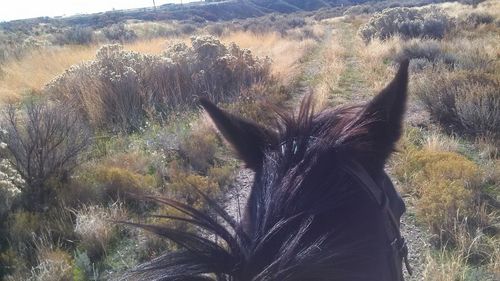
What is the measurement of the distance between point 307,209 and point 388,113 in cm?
51

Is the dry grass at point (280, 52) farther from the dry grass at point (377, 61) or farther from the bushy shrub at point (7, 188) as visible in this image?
the bushy shrub at point (7, 188)

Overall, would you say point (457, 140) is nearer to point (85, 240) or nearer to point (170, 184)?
point (170, 184)

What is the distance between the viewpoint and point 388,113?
137cm

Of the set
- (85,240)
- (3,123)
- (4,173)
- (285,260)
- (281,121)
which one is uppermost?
(281,121)

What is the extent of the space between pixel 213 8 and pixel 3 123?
60.9 metres

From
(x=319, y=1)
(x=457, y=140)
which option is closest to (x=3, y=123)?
(x=457, y=140)

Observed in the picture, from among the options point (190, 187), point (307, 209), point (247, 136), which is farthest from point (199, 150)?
point (307, 209)

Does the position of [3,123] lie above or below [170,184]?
above

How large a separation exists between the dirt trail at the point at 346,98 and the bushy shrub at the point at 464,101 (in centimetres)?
130

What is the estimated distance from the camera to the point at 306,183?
1.14m

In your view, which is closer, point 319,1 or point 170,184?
point 170,184

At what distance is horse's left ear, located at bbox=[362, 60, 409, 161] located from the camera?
1318 mm

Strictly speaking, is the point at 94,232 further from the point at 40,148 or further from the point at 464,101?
the point at 464,101

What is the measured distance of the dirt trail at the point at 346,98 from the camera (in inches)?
142
